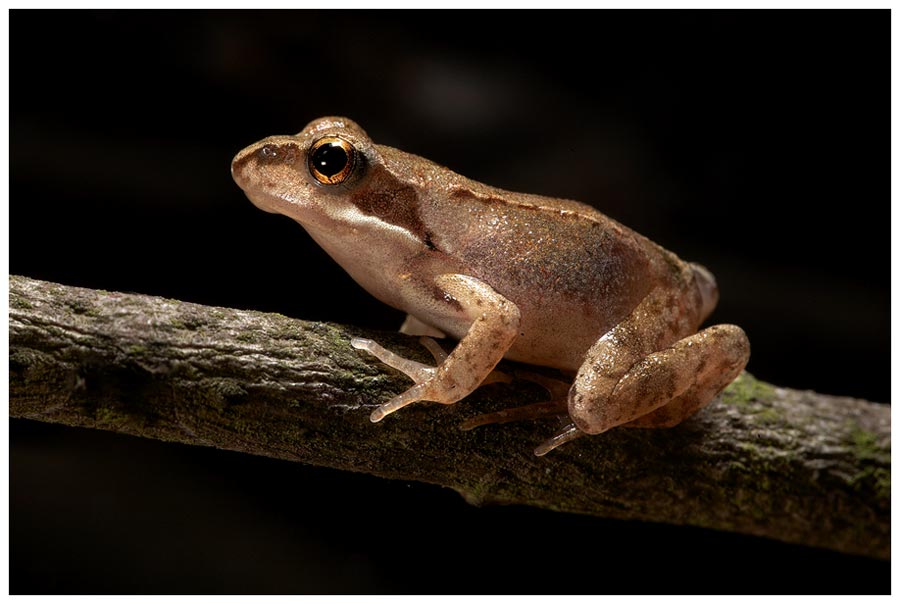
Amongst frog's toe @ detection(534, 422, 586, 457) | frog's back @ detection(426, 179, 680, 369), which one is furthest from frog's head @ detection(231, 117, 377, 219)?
frog's toe @ detection(534, 422, 586, 457)

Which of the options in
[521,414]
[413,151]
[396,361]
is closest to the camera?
[396,361]

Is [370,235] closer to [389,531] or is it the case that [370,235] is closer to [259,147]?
[259,147]

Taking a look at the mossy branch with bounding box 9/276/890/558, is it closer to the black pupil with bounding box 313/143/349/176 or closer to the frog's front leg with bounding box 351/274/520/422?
the frog's front leg with bounding box 351/274/520/422

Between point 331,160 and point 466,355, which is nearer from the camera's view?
point 466,355

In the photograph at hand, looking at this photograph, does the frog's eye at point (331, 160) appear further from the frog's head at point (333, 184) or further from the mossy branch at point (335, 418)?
the mossy branch at point (335, 418)

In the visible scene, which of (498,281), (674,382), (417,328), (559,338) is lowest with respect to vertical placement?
(674,382)

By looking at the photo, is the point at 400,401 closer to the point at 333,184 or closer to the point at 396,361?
the point at 396,361

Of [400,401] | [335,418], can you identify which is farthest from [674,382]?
[335,418]
